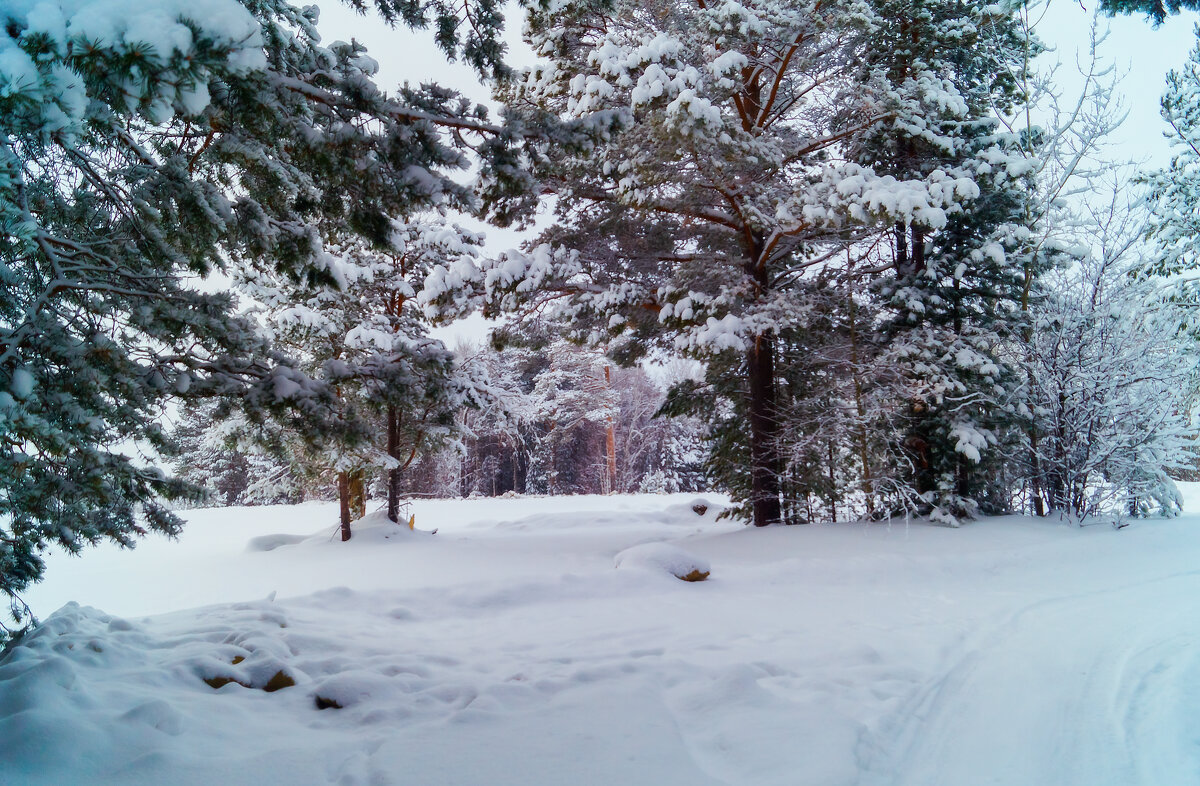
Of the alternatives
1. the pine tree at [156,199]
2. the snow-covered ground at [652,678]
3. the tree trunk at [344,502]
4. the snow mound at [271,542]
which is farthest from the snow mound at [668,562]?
the snow mound at [271,542]

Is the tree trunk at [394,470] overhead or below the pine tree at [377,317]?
below

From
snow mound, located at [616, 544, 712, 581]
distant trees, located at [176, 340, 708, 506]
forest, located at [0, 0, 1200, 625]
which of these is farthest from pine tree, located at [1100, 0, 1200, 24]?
distant trees, located at [176, 340, 708, 506]

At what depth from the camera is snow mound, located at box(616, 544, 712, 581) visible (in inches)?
277

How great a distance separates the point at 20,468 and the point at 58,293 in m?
1.39

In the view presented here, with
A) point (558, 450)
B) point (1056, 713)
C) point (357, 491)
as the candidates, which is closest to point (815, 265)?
point (1056, 713)

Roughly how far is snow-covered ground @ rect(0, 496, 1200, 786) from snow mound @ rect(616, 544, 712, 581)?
0.03m

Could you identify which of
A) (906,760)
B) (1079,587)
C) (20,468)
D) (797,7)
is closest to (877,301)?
(797,7)

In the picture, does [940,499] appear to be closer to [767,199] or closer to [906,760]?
[767,199]

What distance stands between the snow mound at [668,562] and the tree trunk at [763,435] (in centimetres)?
297

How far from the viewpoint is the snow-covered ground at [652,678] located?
2.77m

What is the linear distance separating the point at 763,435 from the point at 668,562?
3498mm

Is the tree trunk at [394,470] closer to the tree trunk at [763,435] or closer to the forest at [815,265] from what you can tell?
the forest at [815,265]

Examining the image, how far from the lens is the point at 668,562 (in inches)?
283

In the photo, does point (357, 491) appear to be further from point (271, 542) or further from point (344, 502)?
point (271, 542)
